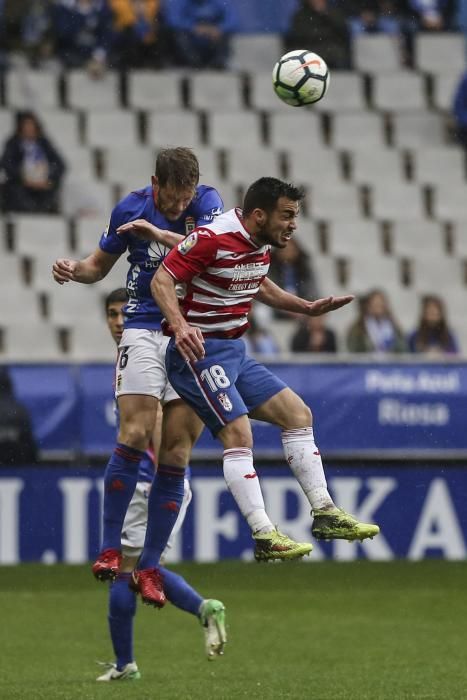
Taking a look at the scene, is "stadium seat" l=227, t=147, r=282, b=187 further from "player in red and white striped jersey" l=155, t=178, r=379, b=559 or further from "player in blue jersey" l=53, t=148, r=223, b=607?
"player in red and white striped jersey" l=155, t=178, r=379, b=559

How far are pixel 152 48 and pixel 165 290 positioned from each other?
11.1m

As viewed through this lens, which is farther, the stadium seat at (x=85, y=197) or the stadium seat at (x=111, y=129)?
the stadium seat at (x=111, y=129)

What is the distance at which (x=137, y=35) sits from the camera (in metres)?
17.9

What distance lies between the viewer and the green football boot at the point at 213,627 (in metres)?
7.90

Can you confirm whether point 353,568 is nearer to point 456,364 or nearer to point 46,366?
point 456,364

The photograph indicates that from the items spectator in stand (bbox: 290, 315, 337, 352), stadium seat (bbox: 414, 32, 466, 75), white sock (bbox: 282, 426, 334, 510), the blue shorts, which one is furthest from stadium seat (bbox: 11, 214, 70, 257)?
white sock (bbox: 282, 426, 334, 510)

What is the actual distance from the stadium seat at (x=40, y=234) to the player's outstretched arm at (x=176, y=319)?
9194mm

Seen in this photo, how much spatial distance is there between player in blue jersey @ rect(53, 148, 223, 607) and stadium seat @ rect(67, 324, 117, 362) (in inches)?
304

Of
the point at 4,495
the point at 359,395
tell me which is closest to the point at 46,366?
the point at 4,495

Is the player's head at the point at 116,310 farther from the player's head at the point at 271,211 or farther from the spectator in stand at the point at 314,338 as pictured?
the spectator in stand at the point at 314,338

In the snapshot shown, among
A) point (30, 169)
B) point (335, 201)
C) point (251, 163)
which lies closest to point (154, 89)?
point (251, 163)

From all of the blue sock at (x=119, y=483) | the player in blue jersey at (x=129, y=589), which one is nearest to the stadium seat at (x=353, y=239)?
the player in blue jersey at (x=129, y=589)

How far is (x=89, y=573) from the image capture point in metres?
13.3

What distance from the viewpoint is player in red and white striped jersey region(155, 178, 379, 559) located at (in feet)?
24.5
